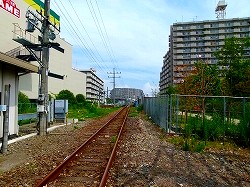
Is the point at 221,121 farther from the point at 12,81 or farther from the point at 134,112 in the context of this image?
the point at 134,112

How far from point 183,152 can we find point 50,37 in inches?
370

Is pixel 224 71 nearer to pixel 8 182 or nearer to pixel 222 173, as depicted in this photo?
pixel 222 173

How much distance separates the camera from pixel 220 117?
14391mm

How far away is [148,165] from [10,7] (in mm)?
40054

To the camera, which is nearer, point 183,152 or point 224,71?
point 183,152

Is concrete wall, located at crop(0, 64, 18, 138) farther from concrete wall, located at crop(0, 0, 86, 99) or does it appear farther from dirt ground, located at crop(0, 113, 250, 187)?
concrete wall, located at crop(0, 0, 86, 99)

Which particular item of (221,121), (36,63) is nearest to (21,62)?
(221,121)

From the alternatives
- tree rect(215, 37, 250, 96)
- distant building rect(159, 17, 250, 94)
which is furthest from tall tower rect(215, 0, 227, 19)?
tree rect(215, 37, 250, 96)

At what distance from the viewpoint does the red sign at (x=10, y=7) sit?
135 feet

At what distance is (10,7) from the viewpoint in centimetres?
4281

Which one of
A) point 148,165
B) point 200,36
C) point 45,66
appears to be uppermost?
point 200,36

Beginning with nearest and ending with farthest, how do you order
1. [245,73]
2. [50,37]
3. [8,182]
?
1. [8,182]
2. [50,37]
3. [245,73]

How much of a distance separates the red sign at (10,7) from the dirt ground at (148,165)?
33.2 m

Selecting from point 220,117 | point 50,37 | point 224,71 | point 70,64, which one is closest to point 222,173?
point 220,117
